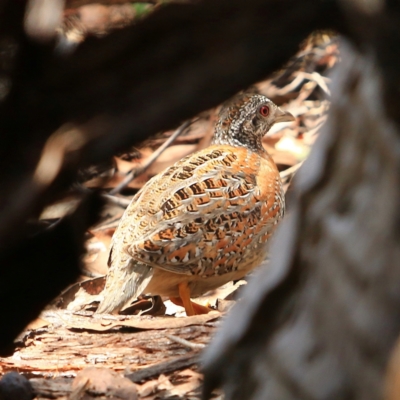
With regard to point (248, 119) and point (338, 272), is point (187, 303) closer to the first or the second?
point (248, 119)

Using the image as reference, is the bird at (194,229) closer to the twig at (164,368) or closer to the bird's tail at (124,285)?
the bird's tail at (124,285)

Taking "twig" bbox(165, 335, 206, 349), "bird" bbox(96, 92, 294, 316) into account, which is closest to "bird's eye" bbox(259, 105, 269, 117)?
"bird" bbox(96, 92, 294, 316)

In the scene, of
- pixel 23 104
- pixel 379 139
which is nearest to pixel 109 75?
pixel 23 104

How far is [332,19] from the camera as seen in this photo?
66.2 inches

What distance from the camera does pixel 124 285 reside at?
417cm

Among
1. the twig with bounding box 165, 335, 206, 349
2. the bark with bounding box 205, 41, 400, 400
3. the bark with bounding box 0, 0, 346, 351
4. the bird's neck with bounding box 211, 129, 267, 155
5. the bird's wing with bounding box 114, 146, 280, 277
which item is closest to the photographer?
the bark with bounding box 205, 41, 400, 400

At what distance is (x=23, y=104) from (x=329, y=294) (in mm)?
895

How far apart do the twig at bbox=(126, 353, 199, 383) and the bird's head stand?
7.64 ft

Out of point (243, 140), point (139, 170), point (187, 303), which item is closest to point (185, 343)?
point (187, 303)

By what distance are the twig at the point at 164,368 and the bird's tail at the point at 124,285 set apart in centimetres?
115

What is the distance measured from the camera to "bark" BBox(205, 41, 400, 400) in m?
1.62

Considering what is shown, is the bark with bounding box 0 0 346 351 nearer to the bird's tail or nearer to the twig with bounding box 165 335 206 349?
the twig with bounding box 165 335 206 349

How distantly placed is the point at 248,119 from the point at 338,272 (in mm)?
3524

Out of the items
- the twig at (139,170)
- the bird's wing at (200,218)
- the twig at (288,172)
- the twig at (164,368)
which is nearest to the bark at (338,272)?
the twig at (164,368)
